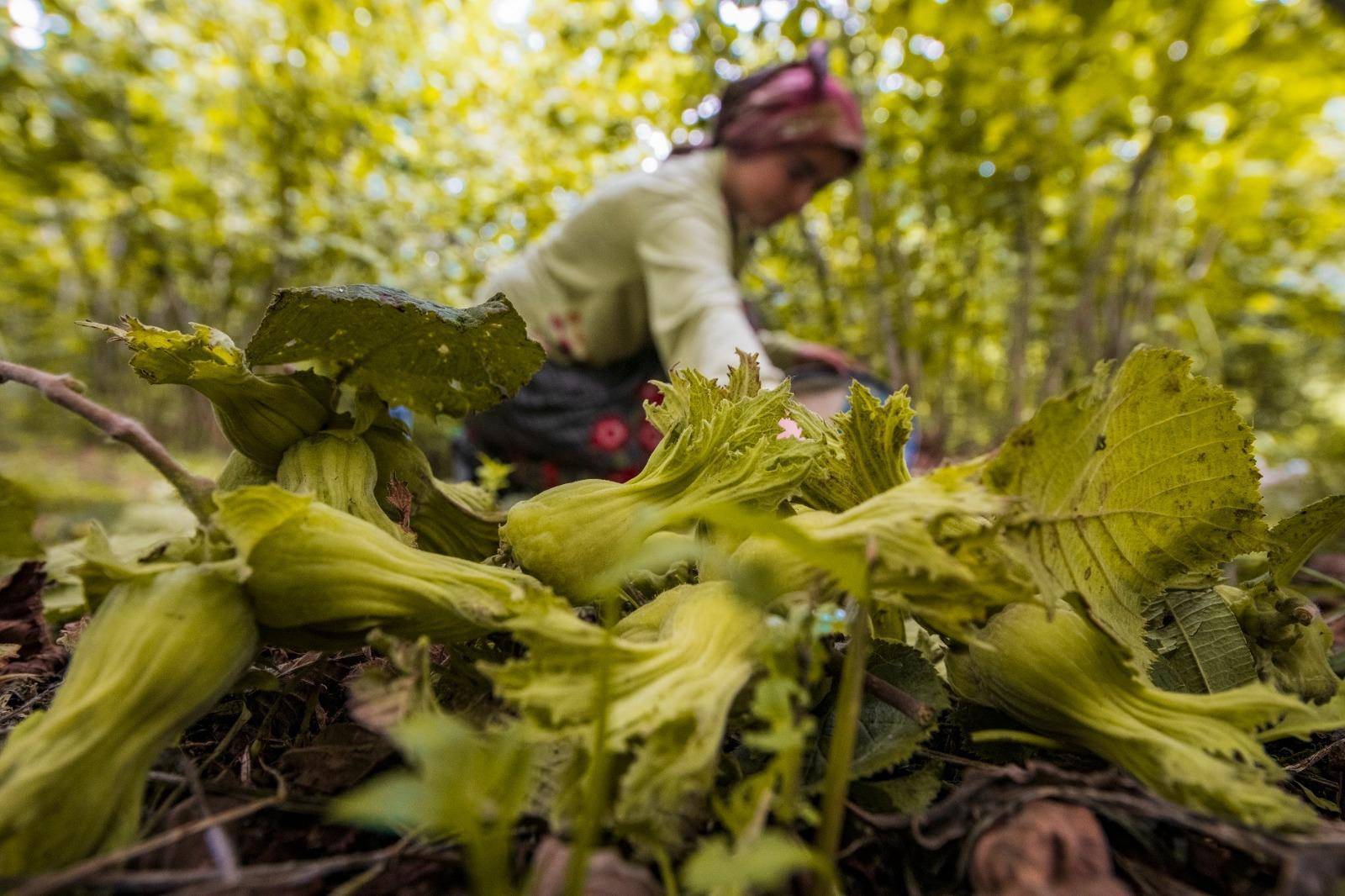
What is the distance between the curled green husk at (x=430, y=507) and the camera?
2.62ft

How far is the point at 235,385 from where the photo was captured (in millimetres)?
713

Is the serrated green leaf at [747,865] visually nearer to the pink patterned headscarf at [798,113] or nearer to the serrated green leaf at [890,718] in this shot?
the serrated green leaf at [890,718]

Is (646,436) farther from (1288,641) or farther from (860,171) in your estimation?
(1288,641)

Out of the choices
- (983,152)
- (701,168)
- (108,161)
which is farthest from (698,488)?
(108,161)

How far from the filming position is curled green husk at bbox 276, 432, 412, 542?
0.71 metres

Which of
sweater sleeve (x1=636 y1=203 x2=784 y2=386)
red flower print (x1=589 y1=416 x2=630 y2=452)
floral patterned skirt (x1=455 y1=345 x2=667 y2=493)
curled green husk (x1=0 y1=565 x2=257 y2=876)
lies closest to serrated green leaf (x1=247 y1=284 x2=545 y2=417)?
curled green husk (x1=0 y1=565 x2=257 y2=876)

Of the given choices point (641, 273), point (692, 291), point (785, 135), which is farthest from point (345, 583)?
point (785, 135)

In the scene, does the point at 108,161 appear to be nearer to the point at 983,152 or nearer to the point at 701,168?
the point at 701,168

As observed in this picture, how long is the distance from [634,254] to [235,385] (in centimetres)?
→ 268

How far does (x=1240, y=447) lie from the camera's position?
2.22 ft

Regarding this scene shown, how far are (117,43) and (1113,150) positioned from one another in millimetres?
Result: 6784

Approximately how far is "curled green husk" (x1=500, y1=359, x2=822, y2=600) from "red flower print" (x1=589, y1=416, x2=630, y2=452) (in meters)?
2.75

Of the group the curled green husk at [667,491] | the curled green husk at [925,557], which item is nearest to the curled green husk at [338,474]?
the curled green husk at [667,491]

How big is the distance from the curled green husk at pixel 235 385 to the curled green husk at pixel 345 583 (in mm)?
192
